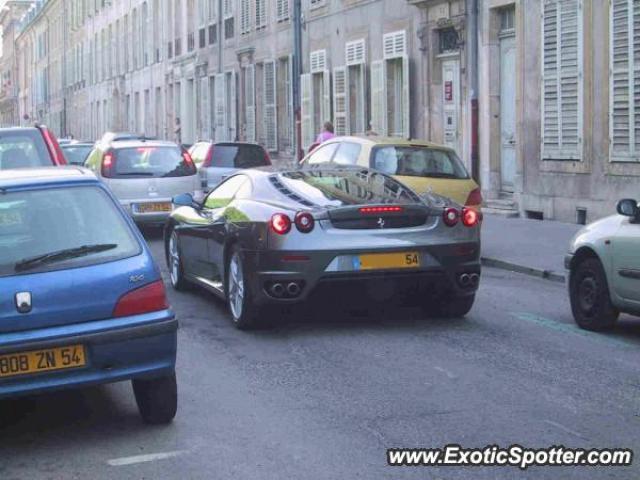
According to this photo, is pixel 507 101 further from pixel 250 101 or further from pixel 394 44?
pixel 250 101

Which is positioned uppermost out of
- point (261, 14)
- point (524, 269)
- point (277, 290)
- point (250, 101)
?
point (261, 14)

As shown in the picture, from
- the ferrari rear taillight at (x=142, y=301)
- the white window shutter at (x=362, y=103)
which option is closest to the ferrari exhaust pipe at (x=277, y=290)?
the ferrari rear taillight at (x=142, y=301)

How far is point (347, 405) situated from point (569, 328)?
3.43 m

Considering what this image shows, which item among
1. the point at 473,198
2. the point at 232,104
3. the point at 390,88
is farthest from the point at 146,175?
the point at 232,104

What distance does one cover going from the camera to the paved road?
612cm

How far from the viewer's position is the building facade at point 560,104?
1811cm

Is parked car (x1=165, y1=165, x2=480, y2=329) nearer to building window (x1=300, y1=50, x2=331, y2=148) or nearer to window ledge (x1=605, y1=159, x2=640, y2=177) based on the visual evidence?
window ledge (x1=605, y1=159, x2=640, y2=177)

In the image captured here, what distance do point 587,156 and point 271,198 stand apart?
10029 millimetres

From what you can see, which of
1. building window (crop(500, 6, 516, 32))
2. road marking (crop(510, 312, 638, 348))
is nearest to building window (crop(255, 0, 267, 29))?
building window (crop(500, 6, 516, 32))

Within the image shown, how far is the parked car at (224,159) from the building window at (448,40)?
13.8 feet

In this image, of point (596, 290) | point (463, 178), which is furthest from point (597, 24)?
point (596, 290)

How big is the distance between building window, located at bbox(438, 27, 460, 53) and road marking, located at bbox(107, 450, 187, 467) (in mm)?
18373

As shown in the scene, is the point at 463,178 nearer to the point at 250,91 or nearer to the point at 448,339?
the point at 448,339

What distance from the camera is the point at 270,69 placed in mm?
36469
